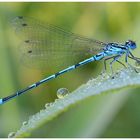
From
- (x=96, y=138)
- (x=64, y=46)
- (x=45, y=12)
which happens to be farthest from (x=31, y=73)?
(x=96, y=138)

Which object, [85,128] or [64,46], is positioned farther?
[64,46]

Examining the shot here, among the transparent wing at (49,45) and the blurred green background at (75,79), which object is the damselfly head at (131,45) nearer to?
the blurred green background at (75,79)

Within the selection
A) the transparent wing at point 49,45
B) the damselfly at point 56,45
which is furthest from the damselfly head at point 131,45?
the transparent wing at point 49,45

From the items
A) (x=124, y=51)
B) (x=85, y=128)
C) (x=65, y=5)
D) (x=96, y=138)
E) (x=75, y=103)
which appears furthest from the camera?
(x=65, y=5)

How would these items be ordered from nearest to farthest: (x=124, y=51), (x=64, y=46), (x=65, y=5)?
(x=124, y=51) < (x=64, y=46) < (x=65, y=5)

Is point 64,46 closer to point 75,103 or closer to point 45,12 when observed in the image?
point 45,12

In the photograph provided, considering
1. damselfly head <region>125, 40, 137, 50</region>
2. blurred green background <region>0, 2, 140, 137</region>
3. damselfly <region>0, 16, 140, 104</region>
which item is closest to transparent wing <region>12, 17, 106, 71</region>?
damselfly <region>0, 16, 140, 104</region>

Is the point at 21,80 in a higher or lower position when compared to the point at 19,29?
lower

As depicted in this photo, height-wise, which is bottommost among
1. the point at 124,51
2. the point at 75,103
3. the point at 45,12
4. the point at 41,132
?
the point at 41,132
